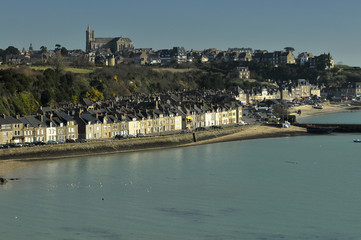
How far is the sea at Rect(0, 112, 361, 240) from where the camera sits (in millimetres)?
21234

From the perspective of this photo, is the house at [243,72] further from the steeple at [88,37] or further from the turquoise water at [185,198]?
the turquoise water at [185,198]

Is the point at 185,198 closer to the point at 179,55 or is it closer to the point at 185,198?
the point at 185,198

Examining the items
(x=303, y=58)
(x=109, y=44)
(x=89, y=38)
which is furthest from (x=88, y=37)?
(x=303, y=58)

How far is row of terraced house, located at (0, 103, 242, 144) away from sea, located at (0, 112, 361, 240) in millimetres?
3765

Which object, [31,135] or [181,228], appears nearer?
Result: [181,228]

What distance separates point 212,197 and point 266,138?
24466 mm

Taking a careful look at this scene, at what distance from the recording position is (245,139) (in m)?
48.8

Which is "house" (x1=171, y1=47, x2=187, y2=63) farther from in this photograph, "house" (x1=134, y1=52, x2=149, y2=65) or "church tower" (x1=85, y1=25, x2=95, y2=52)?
"church tower" (x1=85, y1=25, x2=95, y2=52)

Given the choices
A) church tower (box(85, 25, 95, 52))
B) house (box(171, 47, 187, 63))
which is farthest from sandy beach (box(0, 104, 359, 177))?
church tower (box(85, 25, 95, 52))

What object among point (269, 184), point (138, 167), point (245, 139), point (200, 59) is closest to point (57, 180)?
point (138, 167)

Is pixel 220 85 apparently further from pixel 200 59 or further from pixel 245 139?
pixel 245 139

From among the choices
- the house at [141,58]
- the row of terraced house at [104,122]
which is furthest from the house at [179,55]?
the row of terraced house at [104,122]

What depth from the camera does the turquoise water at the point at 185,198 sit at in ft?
69.8

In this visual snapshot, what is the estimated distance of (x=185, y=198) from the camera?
84.8 ft
